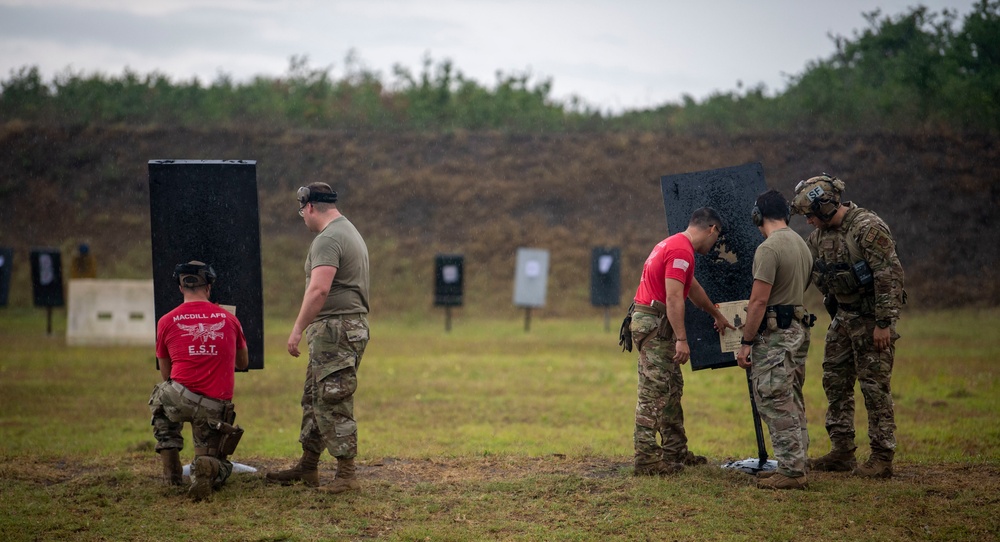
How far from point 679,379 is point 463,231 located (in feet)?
77.9

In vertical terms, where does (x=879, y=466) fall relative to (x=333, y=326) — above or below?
below

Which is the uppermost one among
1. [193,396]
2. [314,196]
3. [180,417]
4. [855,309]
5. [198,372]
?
[314,196]

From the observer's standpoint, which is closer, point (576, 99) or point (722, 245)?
point (722, 245)

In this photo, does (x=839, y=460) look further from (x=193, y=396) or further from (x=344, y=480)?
(x=193, y=396)

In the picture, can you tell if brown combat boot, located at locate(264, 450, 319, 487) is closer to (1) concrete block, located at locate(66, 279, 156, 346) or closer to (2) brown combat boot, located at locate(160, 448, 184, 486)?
(2) brown combat boot, located at locate(160, 448, 184, 486)

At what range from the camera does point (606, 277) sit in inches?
923

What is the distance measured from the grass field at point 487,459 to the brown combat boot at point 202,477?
89mm

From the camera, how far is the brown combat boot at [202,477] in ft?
19.9

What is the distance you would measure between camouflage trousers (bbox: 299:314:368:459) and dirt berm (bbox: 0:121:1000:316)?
20057 mm

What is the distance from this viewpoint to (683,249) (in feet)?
20.6

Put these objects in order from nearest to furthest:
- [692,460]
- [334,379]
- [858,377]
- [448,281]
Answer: [334,379]
[858,377]
[692,460]
[448,281]

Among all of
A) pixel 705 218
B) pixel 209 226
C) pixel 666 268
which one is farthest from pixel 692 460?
pixel 209 226

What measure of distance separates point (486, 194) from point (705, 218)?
989 inches

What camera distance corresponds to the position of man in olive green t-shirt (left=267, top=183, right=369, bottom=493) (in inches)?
241
